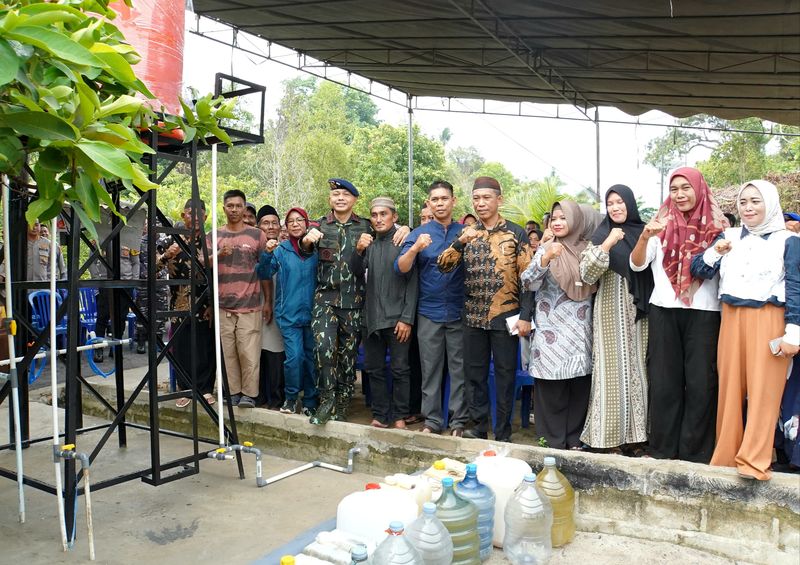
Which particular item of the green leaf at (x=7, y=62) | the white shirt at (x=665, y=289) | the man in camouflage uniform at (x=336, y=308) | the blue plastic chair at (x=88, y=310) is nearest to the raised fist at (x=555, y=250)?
the white shirt at (x=665, y=289)

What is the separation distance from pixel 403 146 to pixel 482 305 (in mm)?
22157

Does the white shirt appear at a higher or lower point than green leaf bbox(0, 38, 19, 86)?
lower

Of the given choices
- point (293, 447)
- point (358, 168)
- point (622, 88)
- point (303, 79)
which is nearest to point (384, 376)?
point (293, 447)

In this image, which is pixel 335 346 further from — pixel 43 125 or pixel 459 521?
pixel 43 125

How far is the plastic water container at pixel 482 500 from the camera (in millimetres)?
3225

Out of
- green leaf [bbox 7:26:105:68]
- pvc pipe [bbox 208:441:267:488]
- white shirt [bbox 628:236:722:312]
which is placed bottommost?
pvc pipe [bbox 208:441:267:488]

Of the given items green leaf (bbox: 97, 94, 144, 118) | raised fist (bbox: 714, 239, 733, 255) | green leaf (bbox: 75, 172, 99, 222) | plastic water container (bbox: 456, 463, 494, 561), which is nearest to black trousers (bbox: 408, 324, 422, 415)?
plastic water container (bbox: 456, 463, 494, 561)

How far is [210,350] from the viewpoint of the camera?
5.61 m

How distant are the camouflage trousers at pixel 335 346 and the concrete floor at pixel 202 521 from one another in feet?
1.86

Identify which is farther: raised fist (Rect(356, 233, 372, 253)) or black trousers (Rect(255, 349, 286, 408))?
black trousers (Rect(255, 349, 286, 408))

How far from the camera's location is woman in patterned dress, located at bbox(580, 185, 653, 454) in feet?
13.4

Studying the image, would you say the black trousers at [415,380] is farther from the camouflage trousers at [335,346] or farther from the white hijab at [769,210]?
the white hijab at [769,210]

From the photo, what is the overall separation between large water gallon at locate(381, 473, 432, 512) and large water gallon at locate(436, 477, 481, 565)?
0.43ft

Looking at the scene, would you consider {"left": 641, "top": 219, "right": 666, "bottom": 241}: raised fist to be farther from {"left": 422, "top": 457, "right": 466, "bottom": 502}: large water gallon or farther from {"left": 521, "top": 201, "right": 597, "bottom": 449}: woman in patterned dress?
{"left": 422, "top": 457, "right": 466, "bottom": 502}: large water gallon
